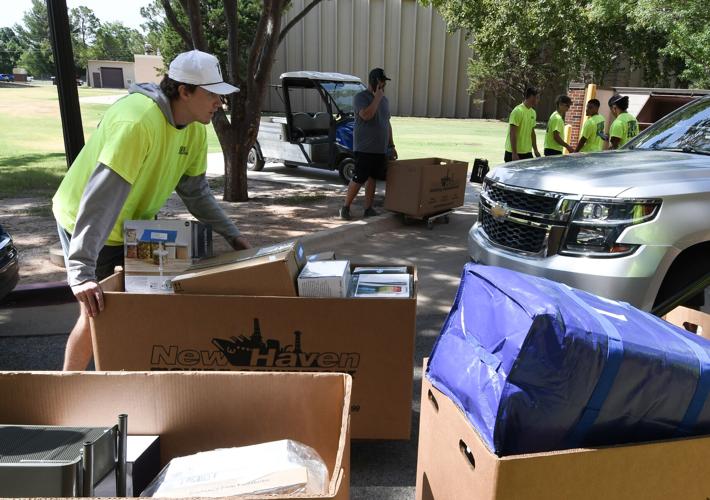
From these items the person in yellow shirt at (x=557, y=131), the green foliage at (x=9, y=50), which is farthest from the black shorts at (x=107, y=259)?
the green foliage at (x=9, y=50)

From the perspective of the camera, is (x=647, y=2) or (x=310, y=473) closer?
(x=310, y=473)

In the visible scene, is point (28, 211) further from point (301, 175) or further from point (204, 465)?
point (204, 465)

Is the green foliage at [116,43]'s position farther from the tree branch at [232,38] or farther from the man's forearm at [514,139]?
the man's forearm at [514,139]

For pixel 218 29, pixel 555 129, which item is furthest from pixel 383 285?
pixel 218 29

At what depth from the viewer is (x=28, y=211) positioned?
8094 millimetres

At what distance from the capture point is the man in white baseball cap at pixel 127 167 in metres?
2.45

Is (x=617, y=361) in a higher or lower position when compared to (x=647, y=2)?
lower

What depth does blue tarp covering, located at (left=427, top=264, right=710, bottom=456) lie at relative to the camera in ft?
4.70

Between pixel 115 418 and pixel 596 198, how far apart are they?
309 centimetres

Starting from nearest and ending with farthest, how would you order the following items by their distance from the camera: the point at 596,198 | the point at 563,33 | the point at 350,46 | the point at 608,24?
the point at 596,198
the point at 608,24
the point at 563,33
the point at 350,46

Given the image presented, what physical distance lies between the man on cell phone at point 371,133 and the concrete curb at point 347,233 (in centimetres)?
42

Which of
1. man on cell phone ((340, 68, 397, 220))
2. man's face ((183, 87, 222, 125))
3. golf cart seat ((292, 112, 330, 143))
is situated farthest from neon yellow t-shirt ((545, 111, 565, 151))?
man's face ((183, 87, 222, 125))

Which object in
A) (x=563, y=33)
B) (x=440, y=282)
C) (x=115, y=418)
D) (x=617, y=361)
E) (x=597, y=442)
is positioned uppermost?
(x=563, y=33)

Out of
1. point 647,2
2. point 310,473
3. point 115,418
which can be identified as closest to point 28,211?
point 115,418
